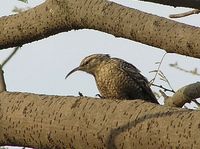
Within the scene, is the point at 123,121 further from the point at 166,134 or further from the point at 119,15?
the point at 119,15

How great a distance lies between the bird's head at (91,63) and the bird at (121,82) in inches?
8.2

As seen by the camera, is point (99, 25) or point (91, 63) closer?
point (99, 25)

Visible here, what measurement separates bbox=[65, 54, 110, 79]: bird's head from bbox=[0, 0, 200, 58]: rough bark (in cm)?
358

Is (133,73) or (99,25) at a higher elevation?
(99,25)

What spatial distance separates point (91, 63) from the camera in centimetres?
743

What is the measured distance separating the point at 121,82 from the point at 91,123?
13.1ft

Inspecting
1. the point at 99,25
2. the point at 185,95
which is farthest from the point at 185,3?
the point at 185,95

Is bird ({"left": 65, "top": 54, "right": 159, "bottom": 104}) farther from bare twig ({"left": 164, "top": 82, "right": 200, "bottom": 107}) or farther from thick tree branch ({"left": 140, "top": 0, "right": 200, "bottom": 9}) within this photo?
thick tree branch ({"left": 140, "top": 0, "right": 200, "bottom": 9})

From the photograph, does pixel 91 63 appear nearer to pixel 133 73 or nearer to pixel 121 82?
pixel 133 73

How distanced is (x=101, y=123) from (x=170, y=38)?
3.13ft

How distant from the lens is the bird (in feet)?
21.5

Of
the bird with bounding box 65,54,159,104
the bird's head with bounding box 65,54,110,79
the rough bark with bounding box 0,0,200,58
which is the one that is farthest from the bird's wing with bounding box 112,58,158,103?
the rough bark with bounding box 0,0,200,58

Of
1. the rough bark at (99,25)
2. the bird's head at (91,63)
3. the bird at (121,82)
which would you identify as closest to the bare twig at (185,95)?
the rough bark at (99,25)

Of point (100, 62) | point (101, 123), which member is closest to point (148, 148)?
point (101, 123)
